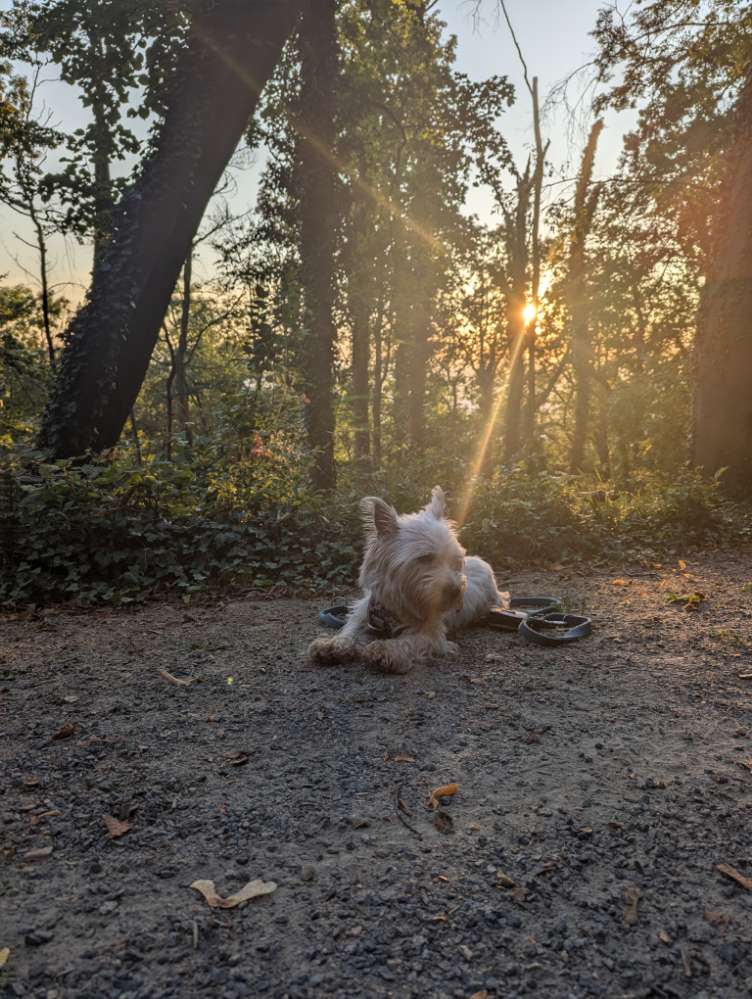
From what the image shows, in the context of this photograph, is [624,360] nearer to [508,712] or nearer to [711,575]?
[711,575]

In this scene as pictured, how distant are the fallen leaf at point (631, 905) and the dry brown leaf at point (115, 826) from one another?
1894 mm

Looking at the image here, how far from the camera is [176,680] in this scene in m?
4.41

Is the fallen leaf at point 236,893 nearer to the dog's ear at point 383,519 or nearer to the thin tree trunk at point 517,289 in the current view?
the dog's ear at point 383,519

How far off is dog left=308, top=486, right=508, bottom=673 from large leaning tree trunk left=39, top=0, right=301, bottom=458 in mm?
5301

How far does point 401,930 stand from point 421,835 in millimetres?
524

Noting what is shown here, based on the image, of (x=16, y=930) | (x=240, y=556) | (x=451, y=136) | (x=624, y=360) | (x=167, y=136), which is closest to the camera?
(x=16, y=930)

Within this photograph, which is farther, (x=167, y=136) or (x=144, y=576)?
(x=167, y=136)

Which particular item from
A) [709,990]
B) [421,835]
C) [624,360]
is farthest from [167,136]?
[624,360]

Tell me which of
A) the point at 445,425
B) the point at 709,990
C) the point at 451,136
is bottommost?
the point at 709,990

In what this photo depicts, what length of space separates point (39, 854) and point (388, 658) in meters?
2.45

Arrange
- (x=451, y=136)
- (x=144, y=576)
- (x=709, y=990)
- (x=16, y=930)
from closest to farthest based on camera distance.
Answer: (x=709, y=990)
(x=16, y=930)
(x=144, y=576)
(x=451, y=136)

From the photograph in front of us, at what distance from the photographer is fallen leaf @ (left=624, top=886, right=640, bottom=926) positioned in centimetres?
207

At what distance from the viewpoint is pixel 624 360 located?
33.7 metres

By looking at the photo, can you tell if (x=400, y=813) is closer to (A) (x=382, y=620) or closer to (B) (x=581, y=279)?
(A) (x=382, y=620)
